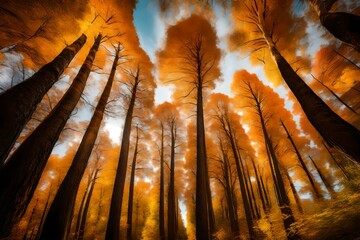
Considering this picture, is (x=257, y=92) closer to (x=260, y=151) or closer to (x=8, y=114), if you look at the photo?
(x=260, y=151)

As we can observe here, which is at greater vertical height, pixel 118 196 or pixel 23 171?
pixel 118 196

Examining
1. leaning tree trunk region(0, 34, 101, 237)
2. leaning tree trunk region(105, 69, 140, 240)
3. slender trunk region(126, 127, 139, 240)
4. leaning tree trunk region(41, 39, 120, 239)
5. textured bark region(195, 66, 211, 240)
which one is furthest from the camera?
slender trunk region(126, 127, 139, 240)

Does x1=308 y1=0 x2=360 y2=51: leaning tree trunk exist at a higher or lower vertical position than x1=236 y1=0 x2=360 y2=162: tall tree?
higher

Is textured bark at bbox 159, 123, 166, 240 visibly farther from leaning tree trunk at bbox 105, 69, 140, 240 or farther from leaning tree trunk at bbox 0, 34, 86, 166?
leaning tree trunk at bbox 0, 34, 86, 166

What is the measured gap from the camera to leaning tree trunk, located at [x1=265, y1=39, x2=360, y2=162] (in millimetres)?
2254

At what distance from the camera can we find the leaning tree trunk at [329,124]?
225cm

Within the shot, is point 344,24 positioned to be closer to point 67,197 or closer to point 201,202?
point 201,202

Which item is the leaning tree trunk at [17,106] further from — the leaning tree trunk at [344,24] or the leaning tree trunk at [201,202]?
the leaning tree trunk at [344,24]

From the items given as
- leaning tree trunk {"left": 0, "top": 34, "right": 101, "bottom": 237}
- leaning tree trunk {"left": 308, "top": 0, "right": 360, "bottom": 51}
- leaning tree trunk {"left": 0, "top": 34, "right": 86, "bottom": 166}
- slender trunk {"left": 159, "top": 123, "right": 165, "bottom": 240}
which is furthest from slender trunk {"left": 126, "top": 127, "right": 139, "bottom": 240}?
leaning tree trunk {"left": 308, "top": 0, "right": 360, "bottom": 51}

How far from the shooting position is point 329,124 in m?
2.58

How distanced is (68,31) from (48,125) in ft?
16.0

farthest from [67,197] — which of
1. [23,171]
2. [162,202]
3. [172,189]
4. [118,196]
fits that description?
[162,202]

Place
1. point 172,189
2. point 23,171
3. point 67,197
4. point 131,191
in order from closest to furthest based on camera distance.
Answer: point 23,171
point 67,197
point 172,189
point 131,191

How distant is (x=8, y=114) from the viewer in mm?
1985
